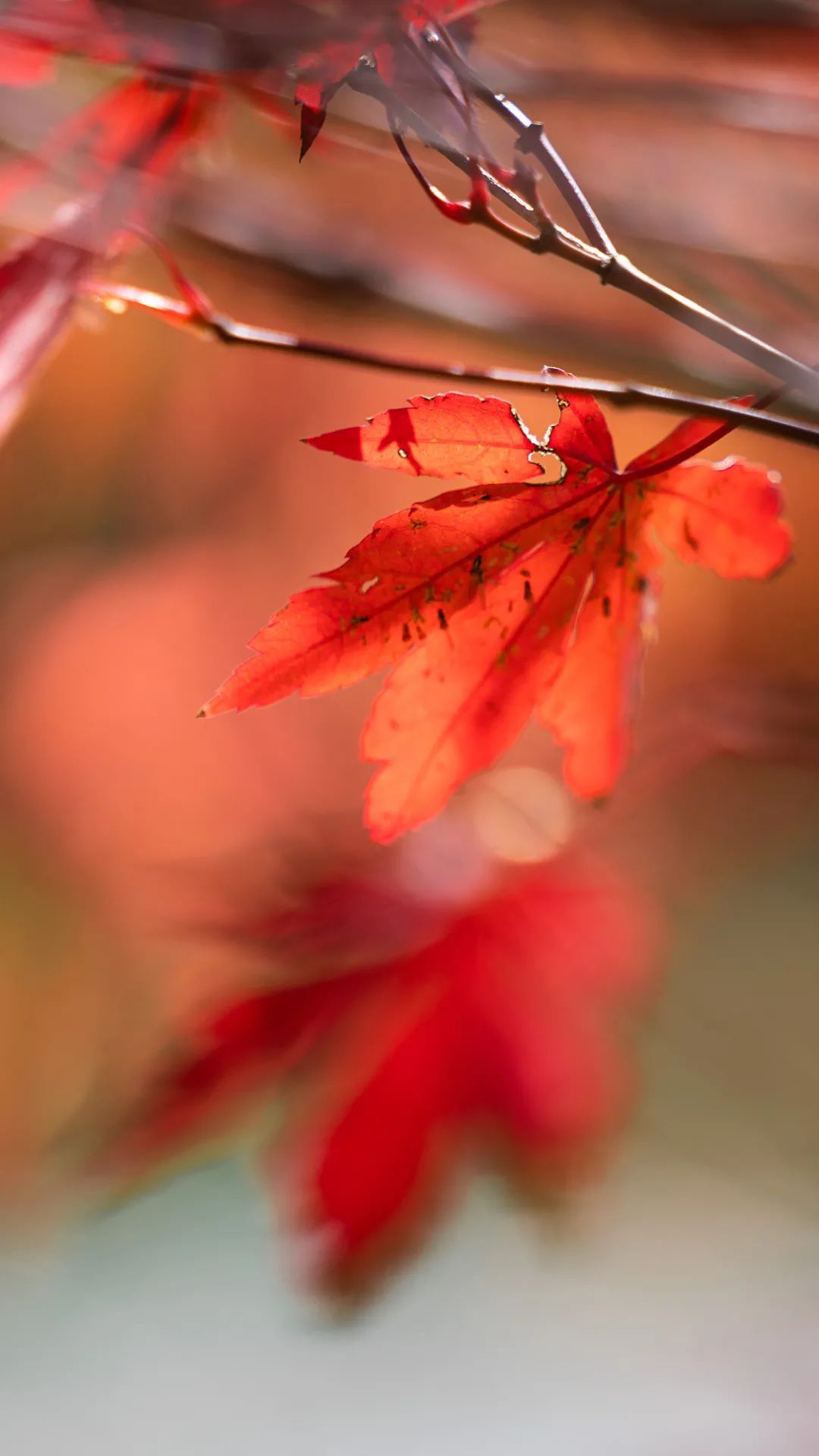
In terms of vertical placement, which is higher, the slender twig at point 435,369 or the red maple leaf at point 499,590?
the slender twig at point 435,369

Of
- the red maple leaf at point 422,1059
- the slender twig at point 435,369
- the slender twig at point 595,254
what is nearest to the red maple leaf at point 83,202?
the slender twig at point 435,369

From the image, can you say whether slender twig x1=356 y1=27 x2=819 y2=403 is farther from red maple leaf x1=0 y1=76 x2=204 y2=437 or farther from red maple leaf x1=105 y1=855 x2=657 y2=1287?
red maple leaf x1=105 y1=855 x2=657 y2=1287

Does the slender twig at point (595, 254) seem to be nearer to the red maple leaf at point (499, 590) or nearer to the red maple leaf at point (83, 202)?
the red maple leaf at point (499, 590)

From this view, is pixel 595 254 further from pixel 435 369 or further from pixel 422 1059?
pixel 422 1059

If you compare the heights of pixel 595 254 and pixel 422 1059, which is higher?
pixel 595 254

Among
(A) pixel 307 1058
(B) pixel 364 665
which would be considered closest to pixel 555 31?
(B) pixel 364 665

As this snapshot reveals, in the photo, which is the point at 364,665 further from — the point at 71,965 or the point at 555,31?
the point at 71,965

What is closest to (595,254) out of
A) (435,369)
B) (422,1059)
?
(435,369)
